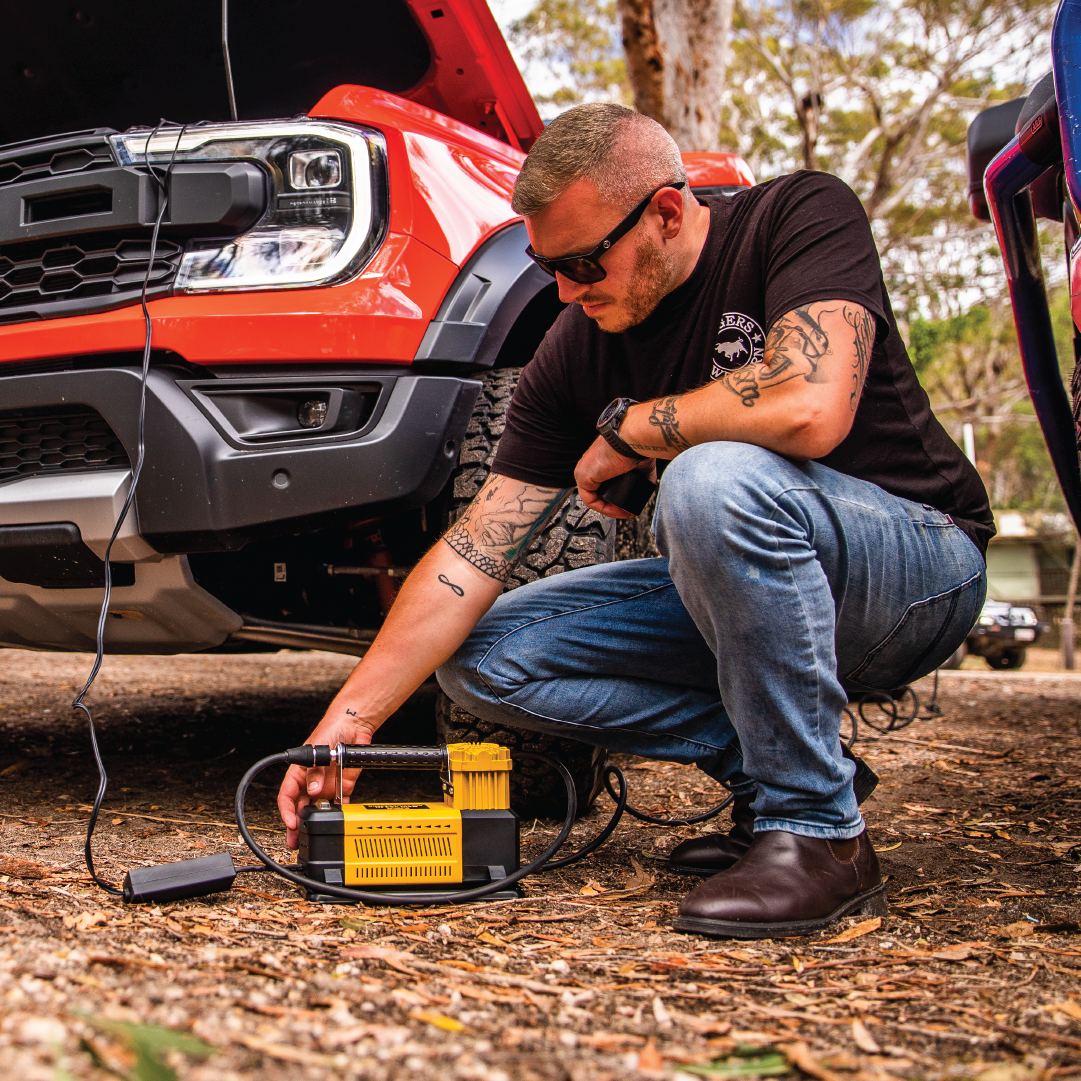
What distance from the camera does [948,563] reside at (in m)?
1.81

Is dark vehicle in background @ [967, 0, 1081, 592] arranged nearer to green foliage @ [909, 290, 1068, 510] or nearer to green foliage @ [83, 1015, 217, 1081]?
green foliage @ [83, 1015, 217, 1081]

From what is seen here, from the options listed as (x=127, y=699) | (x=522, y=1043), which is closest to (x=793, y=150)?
(x=127, y=699)

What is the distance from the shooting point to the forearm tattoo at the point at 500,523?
1.95 metres

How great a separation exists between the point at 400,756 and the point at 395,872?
0.18 meters

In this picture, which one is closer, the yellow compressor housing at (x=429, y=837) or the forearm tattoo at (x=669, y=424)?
the yellow compressor housing at (x=429, y=837)

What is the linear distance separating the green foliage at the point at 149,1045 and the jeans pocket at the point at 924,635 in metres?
1.30

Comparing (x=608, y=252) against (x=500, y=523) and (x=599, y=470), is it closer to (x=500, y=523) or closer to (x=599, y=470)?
(x=599, y=470)

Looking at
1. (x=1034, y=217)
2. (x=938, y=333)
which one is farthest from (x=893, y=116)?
(x=1034, y=217)

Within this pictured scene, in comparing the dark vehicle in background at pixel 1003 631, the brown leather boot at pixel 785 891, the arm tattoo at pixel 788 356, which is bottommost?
the dark vehicle in background at pixel 1003 631

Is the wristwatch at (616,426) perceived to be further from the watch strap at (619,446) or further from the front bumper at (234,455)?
the front bumper at (234,455)

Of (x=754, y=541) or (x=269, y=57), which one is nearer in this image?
(x=754, y=541)

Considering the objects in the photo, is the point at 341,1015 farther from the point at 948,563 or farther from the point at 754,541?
the point at 948,563

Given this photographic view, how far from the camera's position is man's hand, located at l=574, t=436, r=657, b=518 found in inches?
73.6

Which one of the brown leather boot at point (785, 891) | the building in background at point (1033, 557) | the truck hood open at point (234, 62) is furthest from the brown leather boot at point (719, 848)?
the building in background at point (1033, 557)
